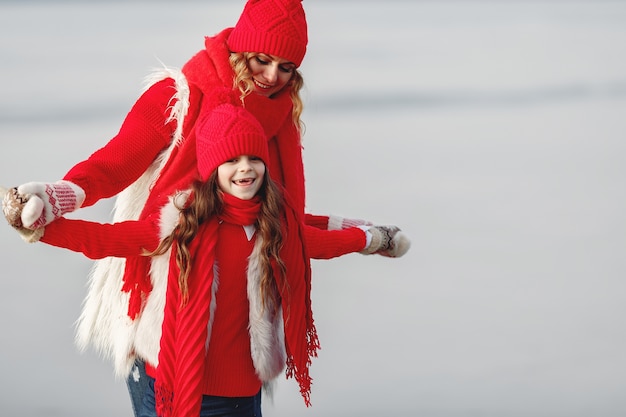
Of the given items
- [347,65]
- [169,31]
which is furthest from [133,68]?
[347,65]

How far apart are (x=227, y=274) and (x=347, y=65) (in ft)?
11.5

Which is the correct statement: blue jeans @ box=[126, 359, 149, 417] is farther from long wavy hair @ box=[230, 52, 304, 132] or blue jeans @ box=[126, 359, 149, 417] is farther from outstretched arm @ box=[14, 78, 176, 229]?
long wavy hair @ box=[230, 52, 304, 132]

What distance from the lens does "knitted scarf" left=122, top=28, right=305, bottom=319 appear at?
1.69 metres

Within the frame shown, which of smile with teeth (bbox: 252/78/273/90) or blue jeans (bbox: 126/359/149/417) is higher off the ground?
smile with teeth (bbox: 252/78/273/90)

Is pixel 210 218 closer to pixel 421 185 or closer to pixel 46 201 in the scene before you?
pixel 46 201

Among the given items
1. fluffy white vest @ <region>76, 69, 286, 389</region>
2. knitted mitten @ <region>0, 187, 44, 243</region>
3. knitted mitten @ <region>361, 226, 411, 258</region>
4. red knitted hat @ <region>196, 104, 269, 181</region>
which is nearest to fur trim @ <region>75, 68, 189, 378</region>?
fluffy white vest @ <region>76, 69, 286, 389</region>

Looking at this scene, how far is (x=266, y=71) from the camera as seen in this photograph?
1757 millimetres

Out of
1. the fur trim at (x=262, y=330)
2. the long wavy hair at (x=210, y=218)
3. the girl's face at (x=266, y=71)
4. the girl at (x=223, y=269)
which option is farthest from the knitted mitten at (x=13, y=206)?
the girl's face at (x=266, y=71)

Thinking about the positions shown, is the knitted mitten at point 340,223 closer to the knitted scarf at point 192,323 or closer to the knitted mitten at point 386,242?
the knitted mitten at point 386,242

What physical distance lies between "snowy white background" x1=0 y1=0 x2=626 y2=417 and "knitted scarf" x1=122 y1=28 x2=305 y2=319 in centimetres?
41

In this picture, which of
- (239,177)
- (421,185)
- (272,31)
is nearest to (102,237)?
(239,177)

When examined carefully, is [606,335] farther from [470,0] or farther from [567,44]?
[470,0]

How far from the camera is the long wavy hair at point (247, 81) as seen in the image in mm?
1723

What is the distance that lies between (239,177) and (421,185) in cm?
225
